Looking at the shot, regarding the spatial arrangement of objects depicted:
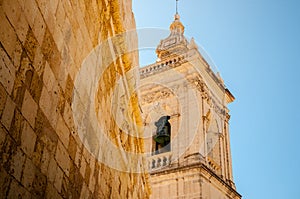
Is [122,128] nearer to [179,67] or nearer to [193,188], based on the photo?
[193,188]

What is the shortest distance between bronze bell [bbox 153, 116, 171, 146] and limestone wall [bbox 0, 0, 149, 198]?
11567 mm

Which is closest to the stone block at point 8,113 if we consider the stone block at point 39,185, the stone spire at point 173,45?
the stone block at point 39,185

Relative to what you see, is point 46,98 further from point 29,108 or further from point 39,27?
point 39,27

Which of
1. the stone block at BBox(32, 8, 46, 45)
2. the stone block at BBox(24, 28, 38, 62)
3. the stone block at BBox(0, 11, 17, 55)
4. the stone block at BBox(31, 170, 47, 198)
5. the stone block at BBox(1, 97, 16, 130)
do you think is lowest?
the stone block at BBox(31, 170, 47, 198)

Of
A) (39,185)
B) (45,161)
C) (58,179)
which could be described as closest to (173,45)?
(58,179)

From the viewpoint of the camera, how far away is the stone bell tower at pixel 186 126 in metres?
13.9

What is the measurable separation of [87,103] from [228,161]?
13661 millimetres

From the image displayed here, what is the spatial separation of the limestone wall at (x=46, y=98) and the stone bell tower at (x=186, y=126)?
957cm

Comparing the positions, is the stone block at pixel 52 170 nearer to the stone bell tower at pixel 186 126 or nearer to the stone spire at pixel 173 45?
the stone bell tower at pixel 186 126

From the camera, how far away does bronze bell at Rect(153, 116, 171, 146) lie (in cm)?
1619

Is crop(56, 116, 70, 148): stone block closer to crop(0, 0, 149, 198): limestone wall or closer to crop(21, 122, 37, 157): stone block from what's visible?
crop(0, 0, 149, 198): limestone wall

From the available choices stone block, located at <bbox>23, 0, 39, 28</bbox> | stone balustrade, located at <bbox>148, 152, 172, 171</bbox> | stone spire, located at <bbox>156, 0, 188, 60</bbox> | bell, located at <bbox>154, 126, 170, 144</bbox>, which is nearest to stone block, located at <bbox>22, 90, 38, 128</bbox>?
stone block, located at <bbox>23, 0, 39, 28</bbox>

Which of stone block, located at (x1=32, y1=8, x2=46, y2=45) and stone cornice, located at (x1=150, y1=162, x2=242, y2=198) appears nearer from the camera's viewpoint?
stone block, located at (x1=32, y1=8, x2=46, y2=45)

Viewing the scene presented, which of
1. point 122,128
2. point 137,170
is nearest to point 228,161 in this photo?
point 137,170
